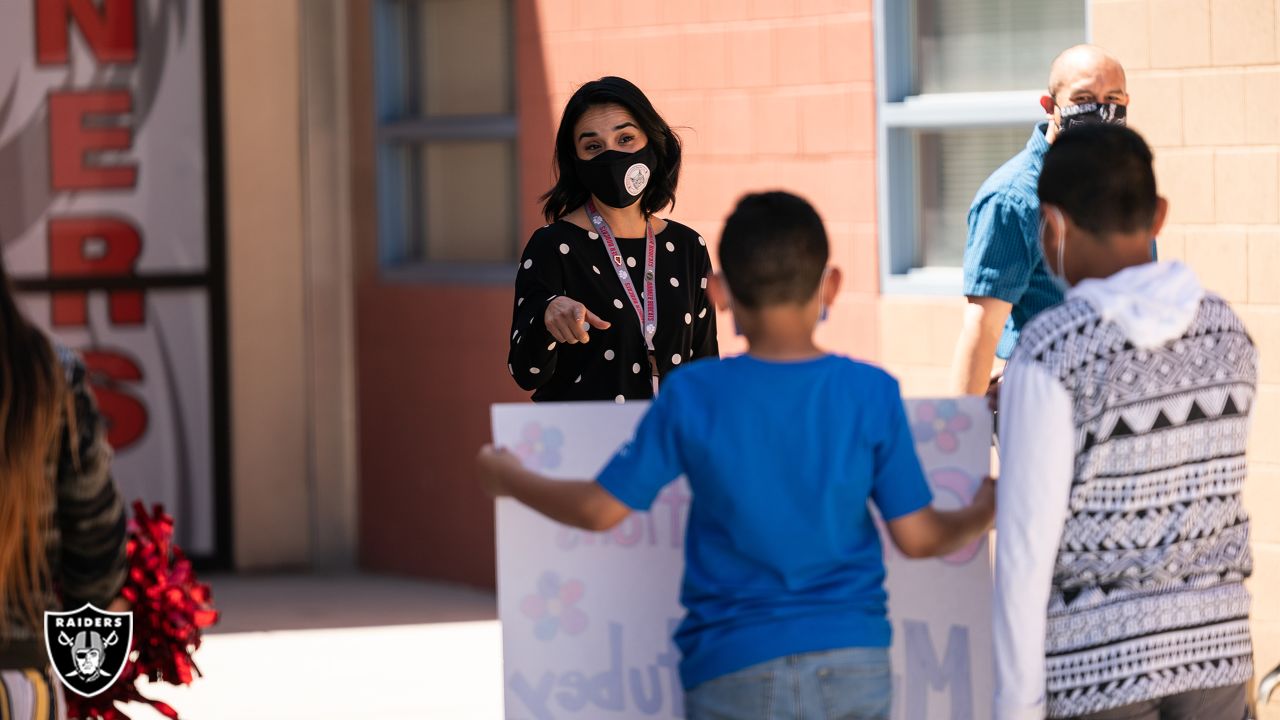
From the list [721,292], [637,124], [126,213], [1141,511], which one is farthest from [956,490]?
[126,213]

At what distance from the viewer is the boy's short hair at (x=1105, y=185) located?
9.83 ft

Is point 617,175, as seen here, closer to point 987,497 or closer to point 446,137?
point 987,497

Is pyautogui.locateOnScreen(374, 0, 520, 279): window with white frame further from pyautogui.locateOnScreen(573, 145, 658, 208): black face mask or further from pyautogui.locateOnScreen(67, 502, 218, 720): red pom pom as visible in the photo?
pyautogui.locateOnScreen(67, 502, 218, 720): red pom pom

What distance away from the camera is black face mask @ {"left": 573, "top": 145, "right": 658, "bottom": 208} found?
4211mm

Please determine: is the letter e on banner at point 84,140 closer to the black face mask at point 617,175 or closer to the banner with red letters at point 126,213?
the banner with red letters at point 126,213

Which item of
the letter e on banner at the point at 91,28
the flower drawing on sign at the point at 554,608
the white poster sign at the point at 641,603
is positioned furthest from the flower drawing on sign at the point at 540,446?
the letter e on banner at the point at 91,28

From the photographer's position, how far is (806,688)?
2822 mm

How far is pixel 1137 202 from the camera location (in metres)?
3.01

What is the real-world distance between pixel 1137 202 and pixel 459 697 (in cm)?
396

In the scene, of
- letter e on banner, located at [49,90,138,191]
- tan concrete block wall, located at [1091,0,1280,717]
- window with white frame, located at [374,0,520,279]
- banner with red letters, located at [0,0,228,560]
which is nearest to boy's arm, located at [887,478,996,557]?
tan concrete block wall, located at [1091,0,1280,717]

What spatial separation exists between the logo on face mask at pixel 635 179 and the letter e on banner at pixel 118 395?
196 inches

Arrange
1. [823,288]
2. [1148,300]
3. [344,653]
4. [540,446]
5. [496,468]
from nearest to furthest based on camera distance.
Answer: [1148,300] < [823,288] < [496,468] < [540,446] < [344,653]

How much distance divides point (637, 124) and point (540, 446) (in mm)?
1160

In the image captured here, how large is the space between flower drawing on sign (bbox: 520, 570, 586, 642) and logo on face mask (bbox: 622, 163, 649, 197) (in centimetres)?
111
